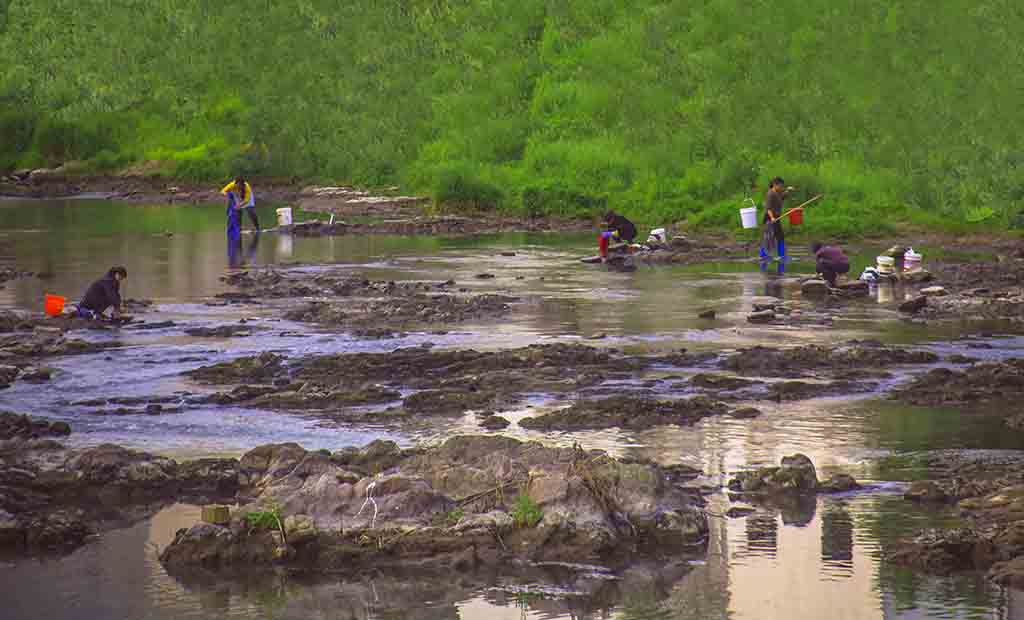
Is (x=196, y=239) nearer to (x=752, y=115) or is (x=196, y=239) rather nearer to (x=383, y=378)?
(x=752, y=115)

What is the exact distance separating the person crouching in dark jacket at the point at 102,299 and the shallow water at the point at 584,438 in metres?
0.72

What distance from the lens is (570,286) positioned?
1204 inches

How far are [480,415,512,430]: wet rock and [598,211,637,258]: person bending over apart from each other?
17016 mm

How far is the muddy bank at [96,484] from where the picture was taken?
14.5 m

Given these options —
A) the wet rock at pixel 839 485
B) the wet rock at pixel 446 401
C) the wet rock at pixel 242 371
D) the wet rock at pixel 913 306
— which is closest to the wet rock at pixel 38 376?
the wet rock at pixel 242 371

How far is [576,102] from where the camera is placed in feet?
196

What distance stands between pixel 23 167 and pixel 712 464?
232ft

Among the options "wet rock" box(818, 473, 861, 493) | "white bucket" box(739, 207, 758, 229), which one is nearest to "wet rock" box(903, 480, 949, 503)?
"wet rock" box(818, 473, 861, 493)

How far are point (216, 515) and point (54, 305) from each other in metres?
13.9

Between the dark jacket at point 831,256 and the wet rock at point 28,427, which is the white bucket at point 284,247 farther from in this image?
the wet rock at point 28,427

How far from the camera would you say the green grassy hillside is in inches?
1785

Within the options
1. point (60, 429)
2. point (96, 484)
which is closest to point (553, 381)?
point (60, 429)

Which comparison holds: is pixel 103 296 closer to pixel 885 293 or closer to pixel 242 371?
pixel 242 371

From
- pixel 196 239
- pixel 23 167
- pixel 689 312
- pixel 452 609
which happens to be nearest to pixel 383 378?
pixel 689 312
